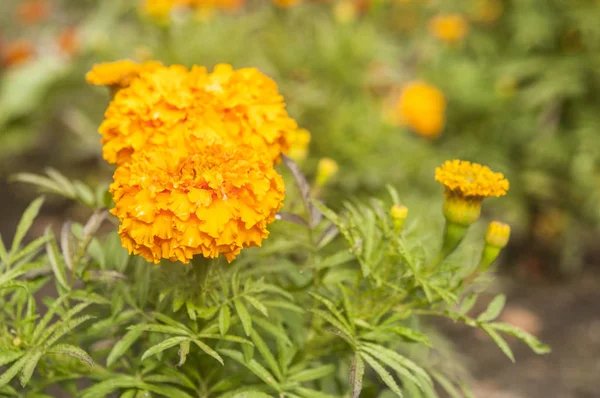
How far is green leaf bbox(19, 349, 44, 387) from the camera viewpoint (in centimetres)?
90

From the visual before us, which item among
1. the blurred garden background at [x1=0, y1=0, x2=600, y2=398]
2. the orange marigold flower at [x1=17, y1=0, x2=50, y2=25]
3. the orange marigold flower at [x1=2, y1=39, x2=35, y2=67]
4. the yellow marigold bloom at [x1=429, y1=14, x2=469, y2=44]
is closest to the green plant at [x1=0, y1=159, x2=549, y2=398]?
the blurred garden background at [x1=0, y1=0, x2=600, y2=398]

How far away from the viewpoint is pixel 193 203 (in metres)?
0.89

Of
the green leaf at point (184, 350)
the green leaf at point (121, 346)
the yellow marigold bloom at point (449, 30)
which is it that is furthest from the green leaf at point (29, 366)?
the yellow marigold bloom at point (449, 30)

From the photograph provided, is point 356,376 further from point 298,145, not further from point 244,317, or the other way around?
point 298,145

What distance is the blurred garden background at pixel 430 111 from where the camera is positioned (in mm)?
2502

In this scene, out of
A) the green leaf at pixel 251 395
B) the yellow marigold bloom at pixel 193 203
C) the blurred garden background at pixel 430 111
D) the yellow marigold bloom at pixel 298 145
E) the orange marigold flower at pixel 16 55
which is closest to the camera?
the yellow marigold bloom at pixel 193 203

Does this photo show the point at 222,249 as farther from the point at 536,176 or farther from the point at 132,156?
the point at 536,176

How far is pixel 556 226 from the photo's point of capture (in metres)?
2.93

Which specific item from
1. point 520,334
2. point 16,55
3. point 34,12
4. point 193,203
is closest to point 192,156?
point 193,203

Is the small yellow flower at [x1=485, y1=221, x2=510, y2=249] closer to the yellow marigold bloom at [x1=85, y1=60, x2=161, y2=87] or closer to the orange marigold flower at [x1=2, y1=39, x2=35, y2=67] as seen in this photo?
the yellow marigold bloom at [x1=85, y1=60, x2=161, y2=87]

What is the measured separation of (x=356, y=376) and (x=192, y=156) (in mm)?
421

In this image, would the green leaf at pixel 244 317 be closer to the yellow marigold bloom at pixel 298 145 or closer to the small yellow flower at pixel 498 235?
the small yellow flower at pixel 498 235

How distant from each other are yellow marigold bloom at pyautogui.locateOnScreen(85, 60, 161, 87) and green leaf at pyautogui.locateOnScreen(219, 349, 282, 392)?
1.71 ft

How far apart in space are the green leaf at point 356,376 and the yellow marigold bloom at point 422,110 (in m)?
1.75
